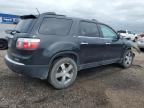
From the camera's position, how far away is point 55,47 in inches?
180

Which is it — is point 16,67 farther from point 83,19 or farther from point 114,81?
point 114,81

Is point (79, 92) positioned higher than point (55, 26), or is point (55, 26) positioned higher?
point (55, 26)

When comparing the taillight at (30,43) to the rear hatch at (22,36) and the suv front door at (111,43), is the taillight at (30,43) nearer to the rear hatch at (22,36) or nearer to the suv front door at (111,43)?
the rear hatch at (22,36)

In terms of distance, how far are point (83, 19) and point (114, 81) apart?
2.03 meters

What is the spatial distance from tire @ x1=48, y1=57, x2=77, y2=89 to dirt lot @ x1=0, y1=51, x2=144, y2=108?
0.56 ft

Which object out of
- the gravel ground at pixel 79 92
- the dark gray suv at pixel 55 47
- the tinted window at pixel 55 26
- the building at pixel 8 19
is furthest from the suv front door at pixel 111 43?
the building at pixel 8 19

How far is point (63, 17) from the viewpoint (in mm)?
5062

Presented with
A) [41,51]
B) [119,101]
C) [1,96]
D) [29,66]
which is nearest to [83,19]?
[41,51]

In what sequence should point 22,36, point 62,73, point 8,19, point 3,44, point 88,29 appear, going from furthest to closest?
point 8,19, point 3,44, point 88,29, point 62,73, point 22,36

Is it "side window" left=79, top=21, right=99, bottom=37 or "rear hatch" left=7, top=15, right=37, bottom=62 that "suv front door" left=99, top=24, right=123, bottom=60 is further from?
"rear hatch" left=7, top=15, right=37, bottom=62

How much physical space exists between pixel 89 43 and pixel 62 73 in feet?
3.84

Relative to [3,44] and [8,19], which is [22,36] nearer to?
[3,44]

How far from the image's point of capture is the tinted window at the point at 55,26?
4617mm

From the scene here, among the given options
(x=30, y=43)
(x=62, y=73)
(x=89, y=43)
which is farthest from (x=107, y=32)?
(x=30, y=43)
